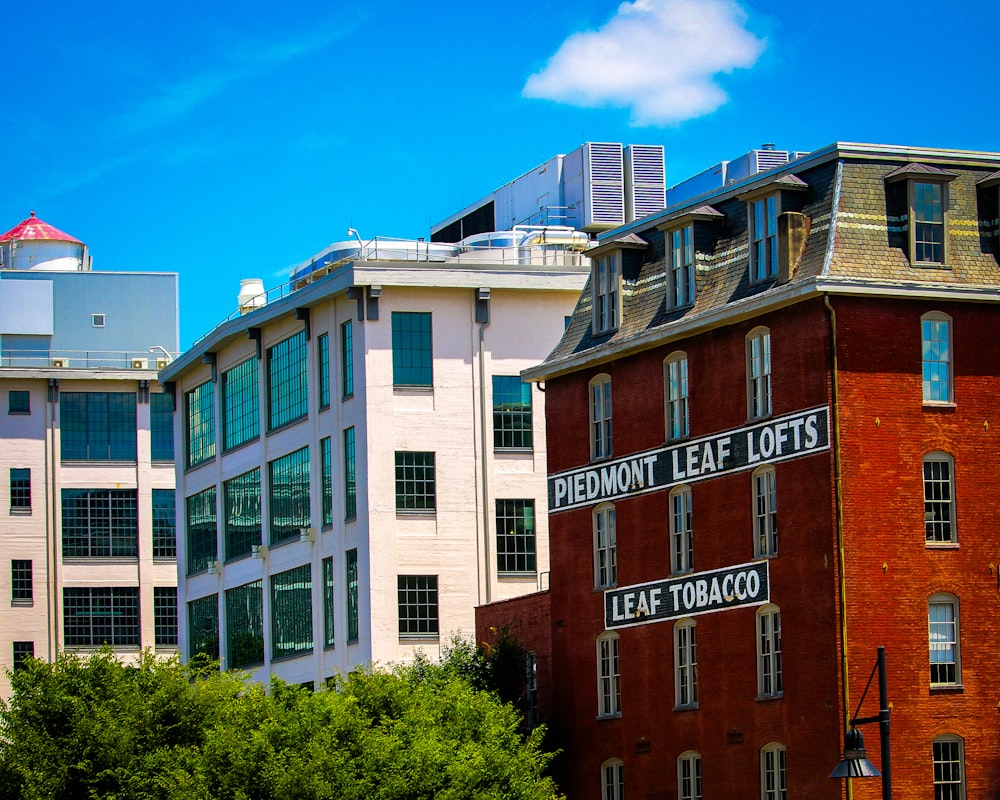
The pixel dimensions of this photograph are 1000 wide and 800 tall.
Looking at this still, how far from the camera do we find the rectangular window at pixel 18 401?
4016 inches

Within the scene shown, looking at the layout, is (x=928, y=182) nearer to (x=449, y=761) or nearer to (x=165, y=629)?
(x=449, y=761)

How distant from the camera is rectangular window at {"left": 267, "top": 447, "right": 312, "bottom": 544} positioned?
7588cm

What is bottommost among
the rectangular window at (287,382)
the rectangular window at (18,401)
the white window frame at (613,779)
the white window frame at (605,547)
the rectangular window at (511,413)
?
the white window frame at (613,779)

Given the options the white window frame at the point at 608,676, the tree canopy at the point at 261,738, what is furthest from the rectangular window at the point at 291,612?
the white window frame at the point at 608,676

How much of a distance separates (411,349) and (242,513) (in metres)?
13.7

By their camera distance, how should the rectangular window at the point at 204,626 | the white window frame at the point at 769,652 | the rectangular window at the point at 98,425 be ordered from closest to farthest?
the white window frame at the point at 769,652
the rectangular window at the point at 204,626
the rectangular window at the point at 98,425

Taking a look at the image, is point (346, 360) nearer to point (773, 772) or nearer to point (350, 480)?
point (350, 480)

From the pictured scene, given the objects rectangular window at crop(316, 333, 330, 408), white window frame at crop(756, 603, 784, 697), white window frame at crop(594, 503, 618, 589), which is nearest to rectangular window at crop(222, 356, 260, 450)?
rectangular window at crop(316, 333, 330, 408)

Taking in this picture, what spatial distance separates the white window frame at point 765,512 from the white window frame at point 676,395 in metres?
3.75

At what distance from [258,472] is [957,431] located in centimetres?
3585

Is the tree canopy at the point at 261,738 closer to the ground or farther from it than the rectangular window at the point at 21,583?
closer to the ground

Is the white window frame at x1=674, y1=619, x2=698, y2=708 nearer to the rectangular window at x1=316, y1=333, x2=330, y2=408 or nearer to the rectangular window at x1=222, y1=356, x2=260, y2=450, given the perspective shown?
the rectangular window at x1=316, y1=333, x2=330, y2=408

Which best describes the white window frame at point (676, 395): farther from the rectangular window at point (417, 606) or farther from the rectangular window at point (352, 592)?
the rectangular window at point (352, 592)

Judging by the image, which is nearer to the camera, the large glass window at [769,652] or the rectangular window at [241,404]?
the large glass window at [769,652]
